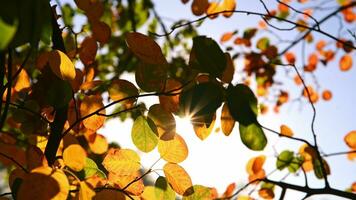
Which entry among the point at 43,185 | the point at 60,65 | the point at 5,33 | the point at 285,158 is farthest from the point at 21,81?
the point at 285,158

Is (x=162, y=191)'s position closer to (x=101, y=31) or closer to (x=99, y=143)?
(x=101, y=31)

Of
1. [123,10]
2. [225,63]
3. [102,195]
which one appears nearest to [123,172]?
[102,195]

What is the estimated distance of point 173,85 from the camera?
951 millimetres

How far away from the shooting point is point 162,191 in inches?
40.8

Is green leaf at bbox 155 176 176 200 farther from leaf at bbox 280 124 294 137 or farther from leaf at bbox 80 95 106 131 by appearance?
leaf at bbox 280 124 294 137

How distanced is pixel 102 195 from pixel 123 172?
0.49 ft

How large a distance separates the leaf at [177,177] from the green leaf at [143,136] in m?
0.08

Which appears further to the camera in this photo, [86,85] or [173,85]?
[86,85]

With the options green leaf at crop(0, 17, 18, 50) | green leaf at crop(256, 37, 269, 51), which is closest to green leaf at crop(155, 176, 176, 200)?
green leaf at crop(0, 17, 18, 50)

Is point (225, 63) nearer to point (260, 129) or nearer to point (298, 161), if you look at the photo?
point (260, 129)

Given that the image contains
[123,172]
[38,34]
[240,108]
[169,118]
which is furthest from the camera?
[123,172]

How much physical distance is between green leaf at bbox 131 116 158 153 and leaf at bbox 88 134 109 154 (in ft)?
2.39

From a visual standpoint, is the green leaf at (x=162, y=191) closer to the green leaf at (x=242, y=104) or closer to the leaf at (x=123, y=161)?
the leaf at (x=123, y=161)

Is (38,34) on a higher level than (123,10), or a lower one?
lower
